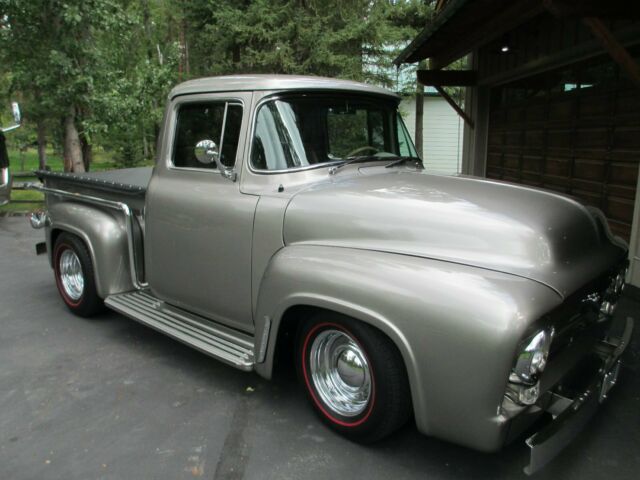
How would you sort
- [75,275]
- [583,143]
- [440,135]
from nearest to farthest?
[75,275] → [583,143] → [440,135]

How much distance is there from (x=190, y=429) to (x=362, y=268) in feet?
5.01

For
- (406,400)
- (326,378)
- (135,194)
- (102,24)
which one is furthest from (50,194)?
(102,24)

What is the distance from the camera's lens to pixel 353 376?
115 inches

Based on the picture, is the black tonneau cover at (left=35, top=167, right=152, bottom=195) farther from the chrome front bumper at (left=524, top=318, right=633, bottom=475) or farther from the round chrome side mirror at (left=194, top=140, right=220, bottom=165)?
the chrome front bumper at (left=524, top=318, right=633, bottom=475)

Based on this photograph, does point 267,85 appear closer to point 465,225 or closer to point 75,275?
point 465,225

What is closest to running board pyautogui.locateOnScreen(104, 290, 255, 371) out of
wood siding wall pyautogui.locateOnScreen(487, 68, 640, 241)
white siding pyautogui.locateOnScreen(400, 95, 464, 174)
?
wood siding wall pyautogui.locateOnScreen(487, 68, 640, 241)

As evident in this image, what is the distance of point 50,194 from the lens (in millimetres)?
5230

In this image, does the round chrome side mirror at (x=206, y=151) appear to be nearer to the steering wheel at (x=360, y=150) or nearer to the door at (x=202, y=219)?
the door at (x=202, y=219)

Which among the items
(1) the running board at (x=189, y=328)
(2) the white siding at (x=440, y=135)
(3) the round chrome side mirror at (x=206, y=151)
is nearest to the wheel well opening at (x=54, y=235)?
(1) the running board at (x=189, y=328)

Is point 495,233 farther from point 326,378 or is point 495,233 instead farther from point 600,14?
point 600,14

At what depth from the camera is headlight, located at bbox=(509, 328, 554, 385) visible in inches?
87.7

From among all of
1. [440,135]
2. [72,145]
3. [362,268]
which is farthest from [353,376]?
[440,135]

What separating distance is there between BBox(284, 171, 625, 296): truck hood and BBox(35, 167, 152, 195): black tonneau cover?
194cm

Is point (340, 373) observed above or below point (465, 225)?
below
